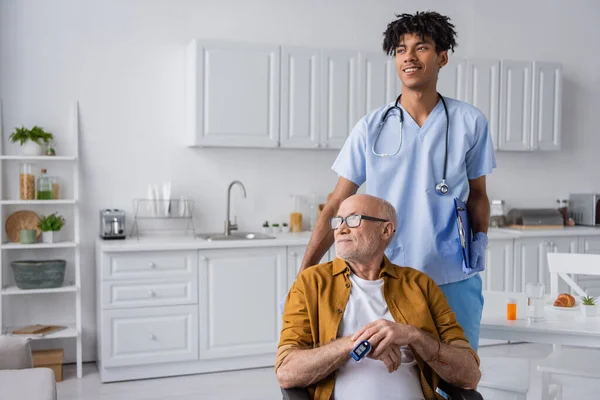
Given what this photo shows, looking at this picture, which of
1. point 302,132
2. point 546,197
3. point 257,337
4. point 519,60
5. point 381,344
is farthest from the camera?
point 546,197

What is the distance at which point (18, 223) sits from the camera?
427 centimetres

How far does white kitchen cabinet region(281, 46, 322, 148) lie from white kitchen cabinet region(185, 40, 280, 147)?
6cm

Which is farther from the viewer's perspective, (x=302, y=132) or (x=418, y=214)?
(x=302, y=132)

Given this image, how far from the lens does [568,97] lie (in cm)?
566

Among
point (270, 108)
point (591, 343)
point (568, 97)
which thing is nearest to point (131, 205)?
point (270, 108)

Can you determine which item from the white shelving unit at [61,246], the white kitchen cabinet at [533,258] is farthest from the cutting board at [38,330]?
the white kitchen cabinet at [533,258]

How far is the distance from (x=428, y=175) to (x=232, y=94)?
7.90 ft

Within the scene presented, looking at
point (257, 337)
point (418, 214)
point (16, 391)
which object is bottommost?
point (257, 337)

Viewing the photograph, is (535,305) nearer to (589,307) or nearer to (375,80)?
(589,307)

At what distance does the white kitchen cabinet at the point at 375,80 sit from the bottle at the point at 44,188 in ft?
6.87

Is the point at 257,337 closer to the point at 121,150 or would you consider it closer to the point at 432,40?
the point at 121,150

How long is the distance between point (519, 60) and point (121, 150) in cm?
303

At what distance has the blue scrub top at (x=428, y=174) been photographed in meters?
2.20

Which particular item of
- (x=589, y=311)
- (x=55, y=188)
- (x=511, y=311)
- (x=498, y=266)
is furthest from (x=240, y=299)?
(x=589, y=311)
